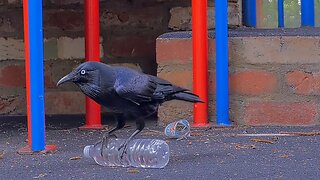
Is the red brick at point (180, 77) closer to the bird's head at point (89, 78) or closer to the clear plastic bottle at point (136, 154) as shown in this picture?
the clear plastic bottle at point (136, 154)

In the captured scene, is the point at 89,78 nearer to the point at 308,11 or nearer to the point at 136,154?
the point at 136,154

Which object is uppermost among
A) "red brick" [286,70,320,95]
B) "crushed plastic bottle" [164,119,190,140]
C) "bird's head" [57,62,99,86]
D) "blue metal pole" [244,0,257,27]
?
"blue metal pole" [244,0,257,27]

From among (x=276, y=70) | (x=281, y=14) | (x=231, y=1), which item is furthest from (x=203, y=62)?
(x=281, y=14)

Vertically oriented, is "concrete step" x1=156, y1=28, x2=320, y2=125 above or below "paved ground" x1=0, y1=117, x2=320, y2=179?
above

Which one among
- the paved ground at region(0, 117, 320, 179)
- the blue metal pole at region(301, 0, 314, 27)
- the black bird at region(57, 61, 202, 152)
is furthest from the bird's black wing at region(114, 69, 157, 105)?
the blue metal pole at region(301, 0, 314, 27)

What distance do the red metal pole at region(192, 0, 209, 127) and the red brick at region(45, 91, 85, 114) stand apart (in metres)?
0.95

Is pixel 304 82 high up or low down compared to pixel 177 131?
up

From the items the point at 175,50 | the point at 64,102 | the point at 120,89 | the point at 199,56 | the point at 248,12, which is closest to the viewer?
the point at 120,89

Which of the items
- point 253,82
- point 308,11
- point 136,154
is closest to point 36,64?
point 136,154

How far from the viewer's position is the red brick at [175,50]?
3.51 metres

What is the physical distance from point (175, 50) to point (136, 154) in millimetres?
1101

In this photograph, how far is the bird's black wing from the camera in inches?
94.1

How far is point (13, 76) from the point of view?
4168 mm

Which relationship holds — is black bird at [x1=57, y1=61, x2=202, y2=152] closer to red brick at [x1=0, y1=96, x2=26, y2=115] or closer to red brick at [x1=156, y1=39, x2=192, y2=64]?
red brick at [x1=156, y1=39, x2=192, y2=64]
